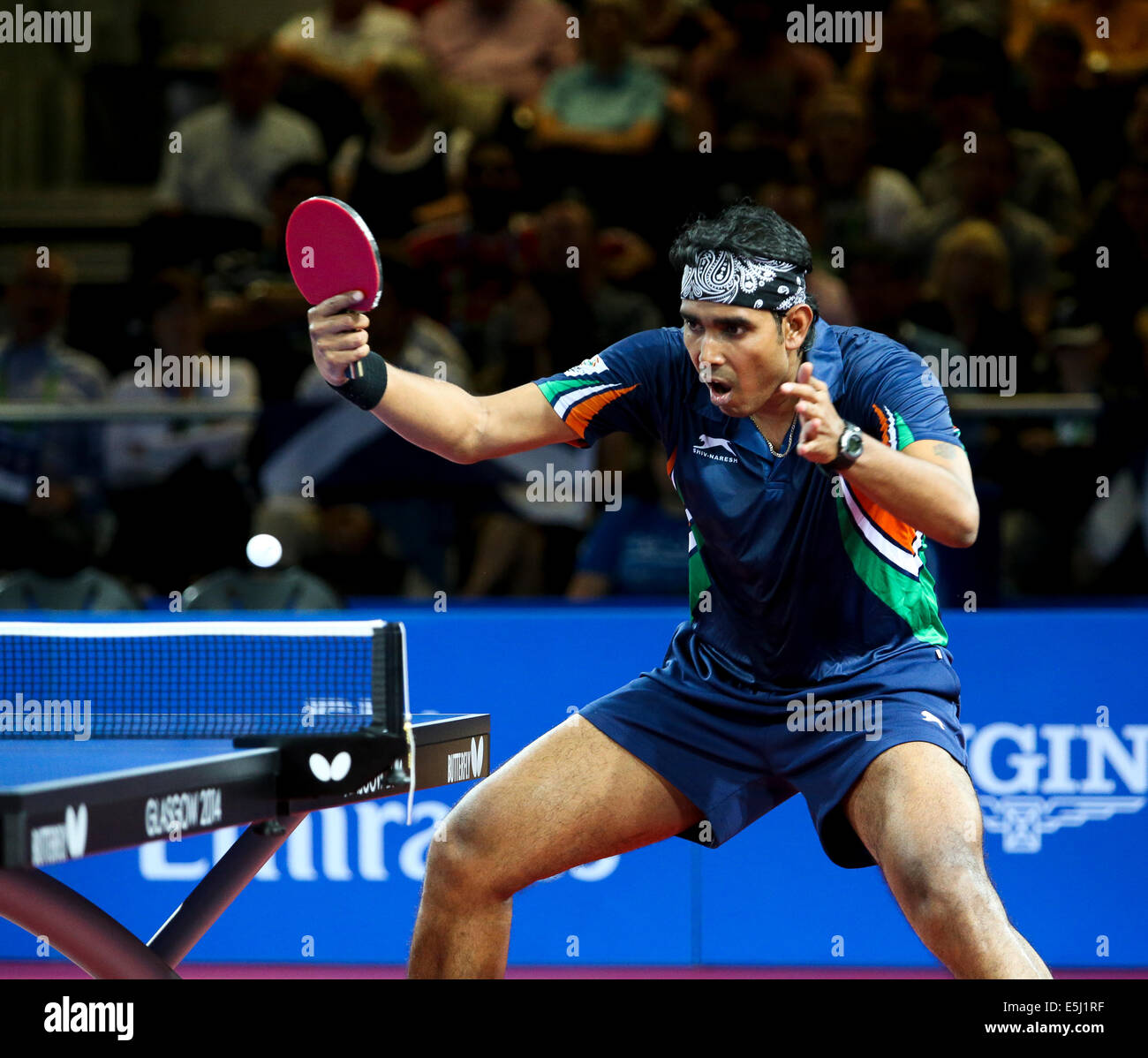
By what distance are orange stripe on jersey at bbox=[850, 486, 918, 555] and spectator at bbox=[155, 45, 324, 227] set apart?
6410mm

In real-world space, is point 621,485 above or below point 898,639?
above

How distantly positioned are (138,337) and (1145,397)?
4.72 m

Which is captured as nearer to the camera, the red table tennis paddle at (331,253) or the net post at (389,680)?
the net post at (389,680)

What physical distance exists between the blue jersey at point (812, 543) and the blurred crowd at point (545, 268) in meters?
2.33

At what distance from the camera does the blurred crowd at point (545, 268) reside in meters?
6.62

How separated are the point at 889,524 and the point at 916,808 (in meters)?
0.67

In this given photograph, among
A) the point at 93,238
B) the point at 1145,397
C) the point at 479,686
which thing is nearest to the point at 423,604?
the point at 479,686

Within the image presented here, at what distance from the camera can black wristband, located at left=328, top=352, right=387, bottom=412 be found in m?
3.46

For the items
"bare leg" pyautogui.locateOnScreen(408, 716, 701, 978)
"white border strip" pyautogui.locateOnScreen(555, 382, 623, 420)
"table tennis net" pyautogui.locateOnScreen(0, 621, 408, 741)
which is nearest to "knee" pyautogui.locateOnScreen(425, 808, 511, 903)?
"bare leg" pyautogui.locateOnScreen(408, 716, 701, 978)

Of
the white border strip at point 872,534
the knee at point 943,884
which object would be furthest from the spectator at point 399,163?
the knee at point 943,884

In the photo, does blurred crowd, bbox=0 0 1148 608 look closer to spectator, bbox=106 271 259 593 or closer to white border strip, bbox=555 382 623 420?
spectator, bbox=106 271 259 593

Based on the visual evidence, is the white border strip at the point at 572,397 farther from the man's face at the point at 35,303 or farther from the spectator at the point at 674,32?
the spectator at the point at 674,32
